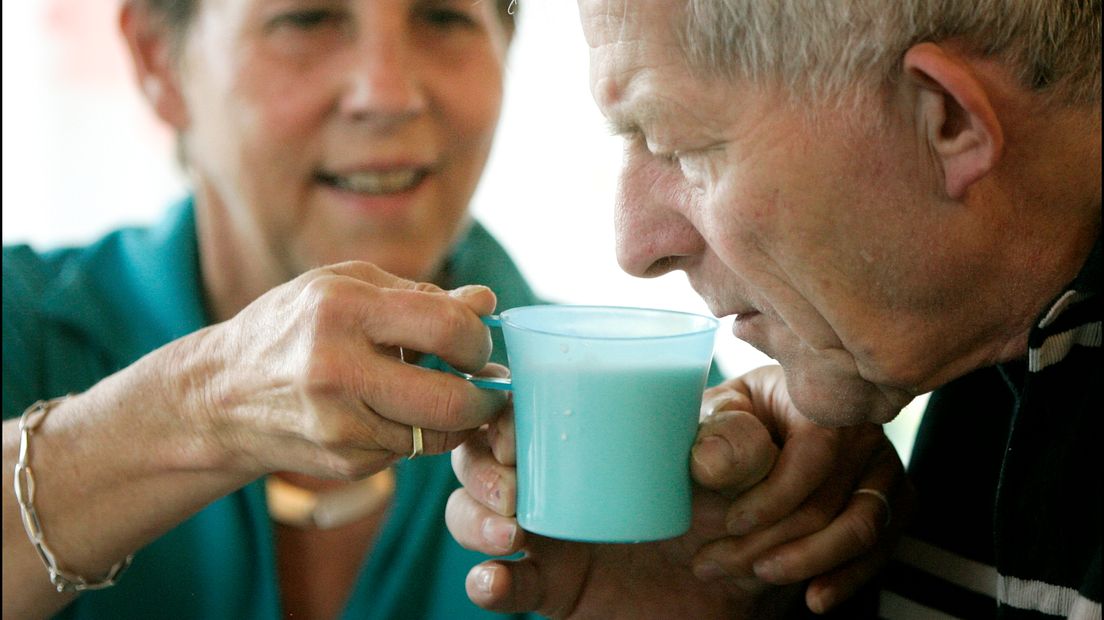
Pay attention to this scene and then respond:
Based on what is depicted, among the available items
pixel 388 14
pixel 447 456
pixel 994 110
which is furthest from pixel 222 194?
pixel 994 110

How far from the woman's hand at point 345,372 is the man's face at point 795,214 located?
197mm

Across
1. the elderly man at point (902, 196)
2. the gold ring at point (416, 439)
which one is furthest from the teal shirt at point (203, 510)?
the elderly man at point (902, 196)

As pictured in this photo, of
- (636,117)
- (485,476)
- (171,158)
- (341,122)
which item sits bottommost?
(485,476)

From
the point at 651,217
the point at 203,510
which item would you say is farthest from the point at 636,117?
the point at 203,510

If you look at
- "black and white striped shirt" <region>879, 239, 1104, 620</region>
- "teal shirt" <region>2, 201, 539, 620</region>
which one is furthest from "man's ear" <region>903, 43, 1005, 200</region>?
"teal shirt" <region>2, 201, 539, 620</region>

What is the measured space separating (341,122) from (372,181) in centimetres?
10

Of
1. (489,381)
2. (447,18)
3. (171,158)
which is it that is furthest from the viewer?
(171,158)

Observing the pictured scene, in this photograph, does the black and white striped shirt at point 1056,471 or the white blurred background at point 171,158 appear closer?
the black and white striped shirt at point 1056,471

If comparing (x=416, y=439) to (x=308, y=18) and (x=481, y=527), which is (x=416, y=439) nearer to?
(x=481, y=527)

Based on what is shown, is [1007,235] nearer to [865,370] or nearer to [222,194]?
[865,370]

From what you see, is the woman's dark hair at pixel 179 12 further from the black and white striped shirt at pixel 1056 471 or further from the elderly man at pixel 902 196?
the black and white striped shirt at pixel 1056 471

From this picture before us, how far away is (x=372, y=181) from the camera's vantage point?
1.55m

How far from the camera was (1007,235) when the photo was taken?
0.86 metres

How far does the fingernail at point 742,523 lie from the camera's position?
41.7 inches
